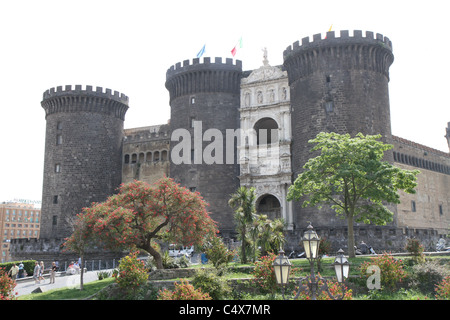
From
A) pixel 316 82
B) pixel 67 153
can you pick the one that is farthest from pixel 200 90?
pixel 67 153

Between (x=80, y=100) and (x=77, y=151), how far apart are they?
526cm

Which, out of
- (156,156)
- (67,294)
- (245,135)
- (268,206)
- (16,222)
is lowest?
(67,294)

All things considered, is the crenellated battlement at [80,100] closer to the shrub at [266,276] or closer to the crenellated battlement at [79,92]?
the crenellated battlement at [79,92]

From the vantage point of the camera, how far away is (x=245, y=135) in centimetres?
4203

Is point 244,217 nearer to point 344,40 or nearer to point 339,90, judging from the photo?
point 339,90

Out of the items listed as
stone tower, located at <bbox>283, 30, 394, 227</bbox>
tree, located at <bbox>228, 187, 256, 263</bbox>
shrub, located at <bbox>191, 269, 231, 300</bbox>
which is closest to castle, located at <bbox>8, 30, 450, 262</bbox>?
stone tower, located at <bbox>283, 30, 394, 227</bbox>

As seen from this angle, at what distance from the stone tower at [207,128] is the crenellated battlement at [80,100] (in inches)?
309

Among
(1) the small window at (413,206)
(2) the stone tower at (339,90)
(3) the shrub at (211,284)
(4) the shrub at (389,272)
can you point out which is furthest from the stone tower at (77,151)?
(4) the shrub at (389,272)

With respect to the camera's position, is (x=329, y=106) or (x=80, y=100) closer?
(x=329, y=106)

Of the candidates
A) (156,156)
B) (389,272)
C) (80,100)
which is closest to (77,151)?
(80,100)

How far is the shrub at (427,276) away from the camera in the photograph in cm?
2091
